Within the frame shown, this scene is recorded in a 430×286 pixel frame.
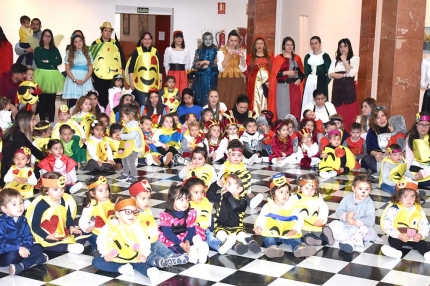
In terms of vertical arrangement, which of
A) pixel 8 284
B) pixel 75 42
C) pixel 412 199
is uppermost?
pixel 75 42

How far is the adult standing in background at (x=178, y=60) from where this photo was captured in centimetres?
1336

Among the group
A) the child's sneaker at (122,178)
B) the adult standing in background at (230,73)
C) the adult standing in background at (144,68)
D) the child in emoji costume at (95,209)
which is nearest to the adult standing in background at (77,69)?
the adult standing in background at (144,68)

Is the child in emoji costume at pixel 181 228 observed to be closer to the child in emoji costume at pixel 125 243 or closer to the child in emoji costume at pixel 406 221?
the child in emoji costume at pixel 125 243

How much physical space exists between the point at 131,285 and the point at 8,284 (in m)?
0.90

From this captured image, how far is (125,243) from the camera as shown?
600 centimetres

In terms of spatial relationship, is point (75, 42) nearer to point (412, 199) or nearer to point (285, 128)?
point (285, 128)

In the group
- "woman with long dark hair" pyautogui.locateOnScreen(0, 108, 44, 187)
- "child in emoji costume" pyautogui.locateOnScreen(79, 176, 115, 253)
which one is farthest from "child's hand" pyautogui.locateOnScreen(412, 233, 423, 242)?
"woman with long dark hair" pyautogui.locateOnScreen(0, 108, 44, 187)

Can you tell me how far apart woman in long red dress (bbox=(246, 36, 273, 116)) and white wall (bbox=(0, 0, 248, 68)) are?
23.2 feet

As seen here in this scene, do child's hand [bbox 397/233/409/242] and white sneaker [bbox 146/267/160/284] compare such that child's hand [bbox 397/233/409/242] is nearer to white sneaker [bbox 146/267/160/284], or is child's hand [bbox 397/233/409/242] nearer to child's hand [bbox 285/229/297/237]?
child's hand [bbox 285/229/297/237]

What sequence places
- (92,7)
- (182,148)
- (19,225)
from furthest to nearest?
(92,7), (182,148), (19,225)

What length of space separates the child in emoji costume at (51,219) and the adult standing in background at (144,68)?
6.52 meters

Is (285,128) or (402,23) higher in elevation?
(402,23)

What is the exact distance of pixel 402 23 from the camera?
11.4m

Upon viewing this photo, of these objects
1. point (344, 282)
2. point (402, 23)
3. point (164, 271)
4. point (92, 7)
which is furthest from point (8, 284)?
point (92, 7)
